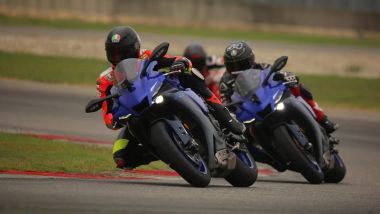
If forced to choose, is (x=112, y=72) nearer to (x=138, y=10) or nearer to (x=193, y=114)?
(x=193, y=114)

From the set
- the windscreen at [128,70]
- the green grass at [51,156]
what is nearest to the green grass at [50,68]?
the green grass at [51,156]

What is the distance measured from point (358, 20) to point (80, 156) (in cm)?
2838

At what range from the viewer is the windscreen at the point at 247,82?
1262cm

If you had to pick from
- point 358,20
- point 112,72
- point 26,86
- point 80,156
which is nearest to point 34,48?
point 26,86

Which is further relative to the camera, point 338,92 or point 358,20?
point 358,20

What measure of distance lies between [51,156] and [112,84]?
2.93m

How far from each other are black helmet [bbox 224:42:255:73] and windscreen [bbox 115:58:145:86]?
8.89 feet

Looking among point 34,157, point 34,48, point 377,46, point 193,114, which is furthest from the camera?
point 377,46

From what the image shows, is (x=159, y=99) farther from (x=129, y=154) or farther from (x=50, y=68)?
(x=50, y=68)

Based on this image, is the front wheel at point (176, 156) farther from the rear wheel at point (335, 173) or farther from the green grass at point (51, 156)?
the rear wheel at point (335, 173)

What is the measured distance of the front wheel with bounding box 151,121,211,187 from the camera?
10195mm

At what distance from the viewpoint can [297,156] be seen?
12.3m

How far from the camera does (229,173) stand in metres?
11.1

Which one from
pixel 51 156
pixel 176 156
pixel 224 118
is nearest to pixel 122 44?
pixel 224 118
